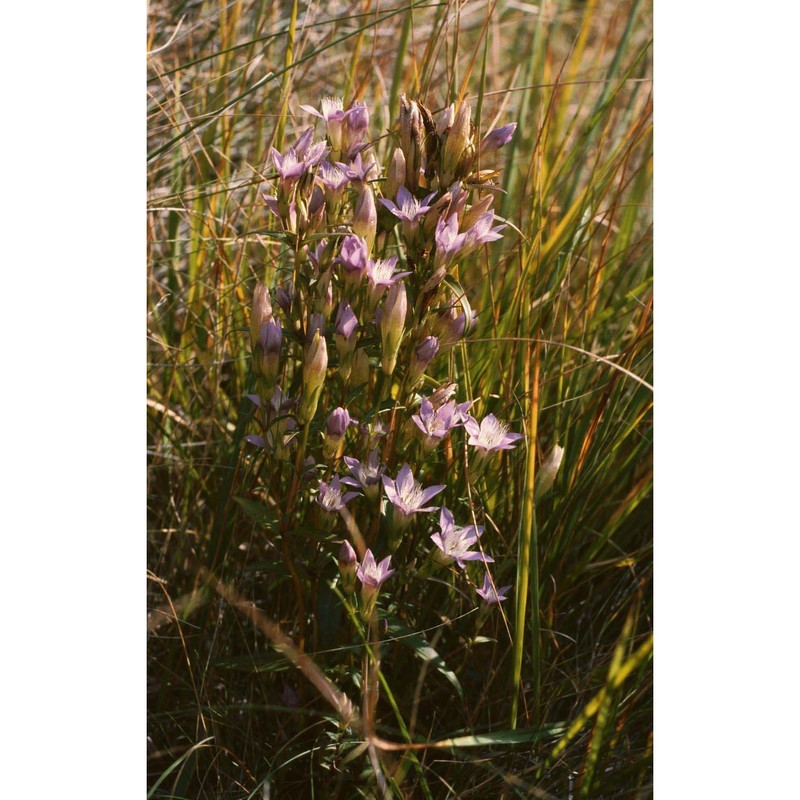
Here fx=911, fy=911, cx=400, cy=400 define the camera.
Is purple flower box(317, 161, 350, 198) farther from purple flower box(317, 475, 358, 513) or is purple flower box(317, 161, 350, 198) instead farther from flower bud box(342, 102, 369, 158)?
purple flower box(317, 475, 358, 513)

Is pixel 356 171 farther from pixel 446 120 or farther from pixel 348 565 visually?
pixel 348 565

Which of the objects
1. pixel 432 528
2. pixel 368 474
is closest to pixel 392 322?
pixel 368 474

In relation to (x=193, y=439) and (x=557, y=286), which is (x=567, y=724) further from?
(x=193, y=439)

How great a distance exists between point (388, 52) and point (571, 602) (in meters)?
1.05

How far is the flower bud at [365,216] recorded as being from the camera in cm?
90

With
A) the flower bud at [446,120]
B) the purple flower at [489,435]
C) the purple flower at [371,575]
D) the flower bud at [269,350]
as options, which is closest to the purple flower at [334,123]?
the flower bud at [446,120]

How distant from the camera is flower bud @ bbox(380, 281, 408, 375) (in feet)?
2.85

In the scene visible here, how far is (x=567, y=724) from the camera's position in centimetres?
103

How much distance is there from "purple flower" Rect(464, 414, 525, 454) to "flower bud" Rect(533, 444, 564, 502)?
5 cm

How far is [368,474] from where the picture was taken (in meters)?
0.92

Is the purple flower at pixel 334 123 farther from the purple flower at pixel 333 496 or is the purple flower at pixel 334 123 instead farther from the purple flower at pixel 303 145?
the purple flower at pixel 333 496

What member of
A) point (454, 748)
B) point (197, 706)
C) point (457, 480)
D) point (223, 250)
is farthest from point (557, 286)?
point (197, 706)

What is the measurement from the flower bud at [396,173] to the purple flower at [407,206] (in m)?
0.02

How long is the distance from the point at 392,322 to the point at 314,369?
88 millimetres
